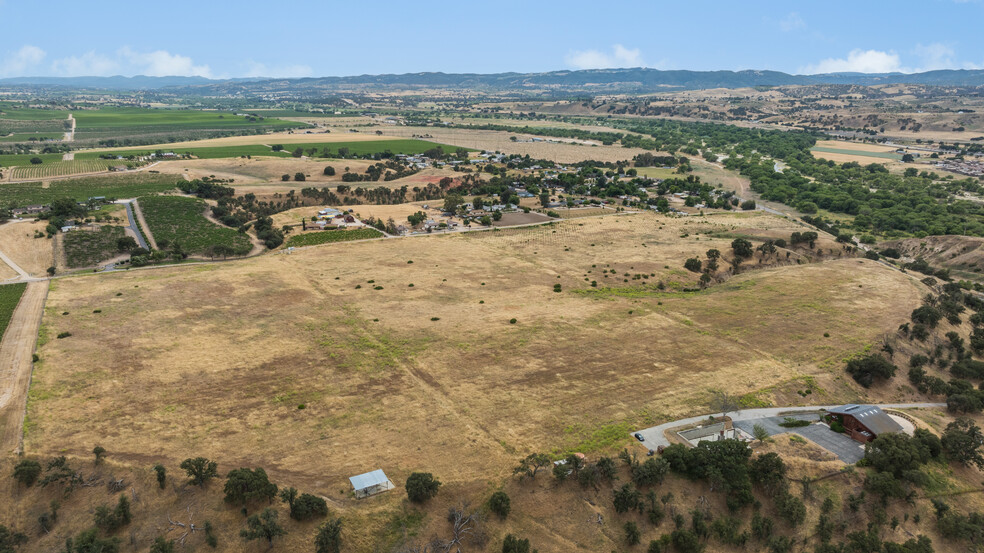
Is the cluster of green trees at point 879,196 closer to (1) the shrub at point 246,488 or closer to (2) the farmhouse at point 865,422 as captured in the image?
(2) the farmhouse at point 865,422

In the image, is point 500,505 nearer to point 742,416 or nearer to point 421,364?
point 421,364

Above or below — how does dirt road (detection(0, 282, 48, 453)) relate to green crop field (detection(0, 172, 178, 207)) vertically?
below

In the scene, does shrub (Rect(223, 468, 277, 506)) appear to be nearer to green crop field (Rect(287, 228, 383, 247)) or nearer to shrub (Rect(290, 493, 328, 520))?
shrub (Rect(290, 493, 328, 520))

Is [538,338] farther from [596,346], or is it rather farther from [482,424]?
[482,424]

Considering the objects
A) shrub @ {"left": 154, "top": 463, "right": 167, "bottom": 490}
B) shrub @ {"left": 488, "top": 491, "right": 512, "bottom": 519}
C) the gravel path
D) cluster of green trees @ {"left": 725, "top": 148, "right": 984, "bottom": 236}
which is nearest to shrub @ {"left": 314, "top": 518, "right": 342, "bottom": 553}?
shrub @ {"left": 488, "top": 491, "right": 512, "bottom": 519}

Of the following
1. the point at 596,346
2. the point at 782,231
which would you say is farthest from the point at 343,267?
the point at 782,231

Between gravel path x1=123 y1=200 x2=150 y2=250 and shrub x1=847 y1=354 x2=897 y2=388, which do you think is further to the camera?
gravel path x1=123 y1=200 x2=150 y2=250

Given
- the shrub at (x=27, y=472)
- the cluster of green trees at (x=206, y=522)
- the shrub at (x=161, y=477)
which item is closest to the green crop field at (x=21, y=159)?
the shrub at (x=27, y=472)
